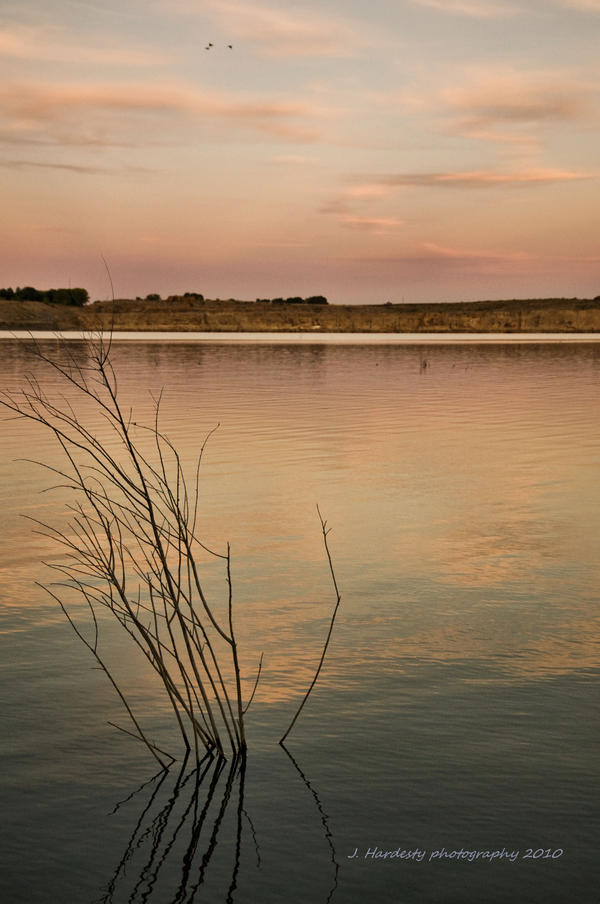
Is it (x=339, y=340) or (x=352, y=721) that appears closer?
(x=352, y=721)

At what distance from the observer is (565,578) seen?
422 inches

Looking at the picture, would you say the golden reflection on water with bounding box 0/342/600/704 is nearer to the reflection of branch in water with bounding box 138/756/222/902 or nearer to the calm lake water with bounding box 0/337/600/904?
the calm lake water with bounding box 0/337/600/904

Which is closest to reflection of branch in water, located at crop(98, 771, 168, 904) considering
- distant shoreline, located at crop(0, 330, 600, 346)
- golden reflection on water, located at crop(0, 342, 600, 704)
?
golden reflection on water, located at crop(0, 342, 600, 704)

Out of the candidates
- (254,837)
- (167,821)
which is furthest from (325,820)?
(167,821)

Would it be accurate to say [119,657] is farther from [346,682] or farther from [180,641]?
[346,682]

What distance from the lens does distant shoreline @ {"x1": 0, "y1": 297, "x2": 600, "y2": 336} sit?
17588 centimetres

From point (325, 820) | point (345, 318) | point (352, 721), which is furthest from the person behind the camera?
point (345, 318)

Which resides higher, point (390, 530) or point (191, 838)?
point (390, 530)

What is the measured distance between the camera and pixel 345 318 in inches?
7170

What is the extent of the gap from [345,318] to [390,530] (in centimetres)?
17074

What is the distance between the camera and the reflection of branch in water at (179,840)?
17.1 feet

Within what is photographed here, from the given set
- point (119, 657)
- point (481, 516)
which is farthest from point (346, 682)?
point (481, 516)

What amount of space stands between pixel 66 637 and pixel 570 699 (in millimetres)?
4125

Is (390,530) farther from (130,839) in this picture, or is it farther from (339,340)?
(339,340)
